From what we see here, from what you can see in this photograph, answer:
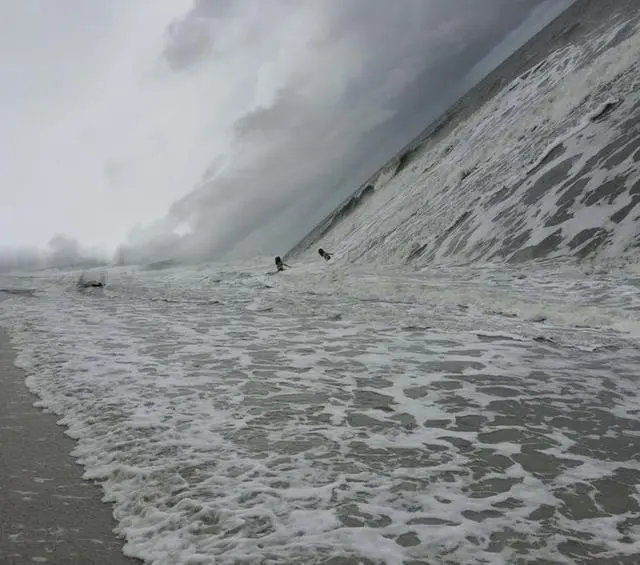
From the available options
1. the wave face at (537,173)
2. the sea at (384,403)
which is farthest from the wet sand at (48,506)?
the wave face at (537,173)

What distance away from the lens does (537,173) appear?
82.0 ft

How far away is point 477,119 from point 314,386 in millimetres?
37104

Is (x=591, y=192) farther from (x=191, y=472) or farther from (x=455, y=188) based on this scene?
(x=191, y=472)

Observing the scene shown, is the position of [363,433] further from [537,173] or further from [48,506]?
[537,173]

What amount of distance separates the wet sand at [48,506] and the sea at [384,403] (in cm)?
14

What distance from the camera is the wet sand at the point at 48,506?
131 inches

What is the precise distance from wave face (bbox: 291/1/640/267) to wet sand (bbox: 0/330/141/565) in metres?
17.2

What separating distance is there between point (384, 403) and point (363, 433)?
1137 millimetres

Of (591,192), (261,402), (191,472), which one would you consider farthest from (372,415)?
(591,192)

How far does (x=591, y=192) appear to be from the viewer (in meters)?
20.6

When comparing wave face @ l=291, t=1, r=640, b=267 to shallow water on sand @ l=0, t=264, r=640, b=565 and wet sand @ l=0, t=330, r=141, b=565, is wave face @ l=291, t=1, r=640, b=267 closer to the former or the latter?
shallow water on sand @ l=0, t=264, r=640, b=565

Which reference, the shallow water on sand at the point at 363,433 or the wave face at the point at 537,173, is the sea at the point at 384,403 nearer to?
the shallow water on sand at the point at 363,433

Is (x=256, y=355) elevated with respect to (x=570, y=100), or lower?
lower

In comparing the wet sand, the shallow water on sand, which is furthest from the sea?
the wet sand
